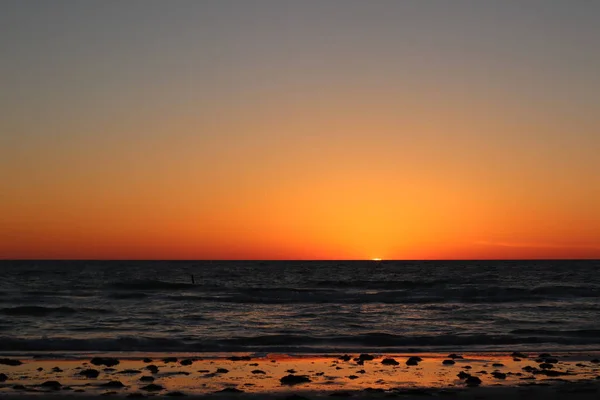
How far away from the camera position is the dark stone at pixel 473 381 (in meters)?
15.1

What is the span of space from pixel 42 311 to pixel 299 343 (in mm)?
17600

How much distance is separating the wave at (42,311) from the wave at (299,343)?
1068cm

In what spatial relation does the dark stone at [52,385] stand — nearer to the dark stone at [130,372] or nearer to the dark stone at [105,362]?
the dark stone at [130,372]

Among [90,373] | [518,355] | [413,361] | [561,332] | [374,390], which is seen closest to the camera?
[374,390]

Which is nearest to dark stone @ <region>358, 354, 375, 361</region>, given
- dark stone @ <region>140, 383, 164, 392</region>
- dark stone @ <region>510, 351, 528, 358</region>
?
dark stone @ <region>510, 351, 528, 358</region>

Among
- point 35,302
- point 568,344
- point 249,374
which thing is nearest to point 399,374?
point 249,374

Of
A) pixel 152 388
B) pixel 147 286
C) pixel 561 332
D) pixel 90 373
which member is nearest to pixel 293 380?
pixel 152 388

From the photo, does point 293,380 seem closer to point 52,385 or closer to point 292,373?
point 292,373

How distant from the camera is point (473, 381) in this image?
15.3 m

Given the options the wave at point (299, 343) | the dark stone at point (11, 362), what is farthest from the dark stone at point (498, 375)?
the dark stone at point (11, 362)

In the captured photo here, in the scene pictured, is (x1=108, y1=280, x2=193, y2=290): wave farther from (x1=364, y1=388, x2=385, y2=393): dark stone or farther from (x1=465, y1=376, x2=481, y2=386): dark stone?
(x1=364, y1=388, x2=385, y2=393): dark stone

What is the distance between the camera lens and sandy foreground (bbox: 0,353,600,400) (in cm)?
1402

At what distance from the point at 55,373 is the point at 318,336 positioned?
1188 centimetres

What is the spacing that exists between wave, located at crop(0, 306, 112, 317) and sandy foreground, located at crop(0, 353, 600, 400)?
15.9 metres
